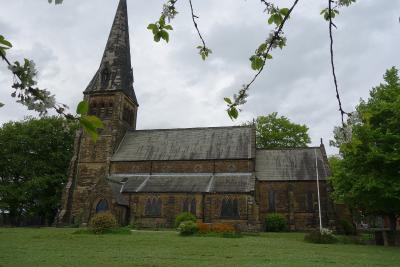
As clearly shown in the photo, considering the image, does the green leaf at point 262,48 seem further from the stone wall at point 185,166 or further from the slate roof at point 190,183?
the stone wall at point 185,166

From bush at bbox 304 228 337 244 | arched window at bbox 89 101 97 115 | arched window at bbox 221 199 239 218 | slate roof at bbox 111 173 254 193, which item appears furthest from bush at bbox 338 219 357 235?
arched window at bbox 89 101 97 115

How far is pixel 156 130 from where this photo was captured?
45094 millimetres

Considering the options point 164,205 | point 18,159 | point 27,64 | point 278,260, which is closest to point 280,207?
point 164,205

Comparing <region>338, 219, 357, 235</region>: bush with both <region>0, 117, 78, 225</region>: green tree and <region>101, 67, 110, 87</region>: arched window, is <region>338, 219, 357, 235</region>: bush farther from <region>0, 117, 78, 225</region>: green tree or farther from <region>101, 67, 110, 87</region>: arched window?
<region>0, 117, 78, 225</region>: green tree

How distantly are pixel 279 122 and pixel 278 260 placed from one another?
39727 millimetres

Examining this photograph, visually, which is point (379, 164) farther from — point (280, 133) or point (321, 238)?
point (280, 133)

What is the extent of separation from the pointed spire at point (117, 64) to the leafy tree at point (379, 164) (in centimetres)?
2824

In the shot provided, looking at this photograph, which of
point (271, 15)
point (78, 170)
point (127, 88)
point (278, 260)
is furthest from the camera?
point (127, 88)

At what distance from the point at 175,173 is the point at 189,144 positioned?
4.04m

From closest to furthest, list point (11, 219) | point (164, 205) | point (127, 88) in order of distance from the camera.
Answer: point (164, 205) < point (127, 88) < point (11, 219)

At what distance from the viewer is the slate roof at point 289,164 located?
37469mm

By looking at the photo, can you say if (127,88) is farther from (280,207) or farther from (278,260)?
(278,260)

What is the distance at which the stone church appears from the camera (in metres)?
35.0

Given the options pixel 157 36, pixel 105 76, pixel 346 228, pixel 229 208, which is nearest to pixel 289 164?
pixel 346 228
